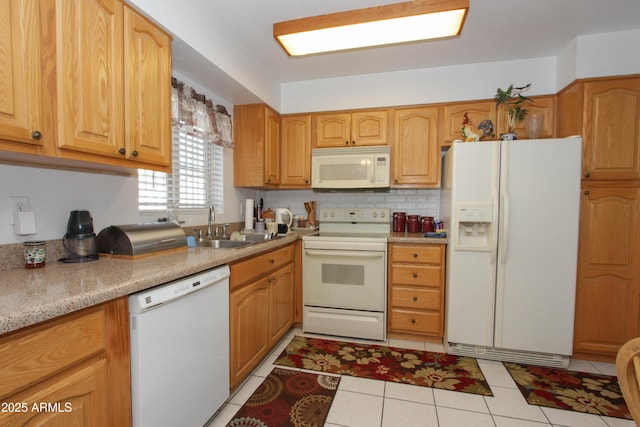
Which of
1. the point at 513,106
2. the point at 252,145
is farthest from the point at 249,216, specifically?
the point at 513,106

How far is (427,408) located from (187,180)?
7.48 ft

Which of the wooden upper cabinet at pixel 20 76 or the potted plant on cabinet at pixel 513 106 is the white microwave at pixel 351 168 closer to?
the potted plant on cabinet at pixel 513 106

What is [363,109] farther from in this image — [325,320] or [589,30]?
[325,320]

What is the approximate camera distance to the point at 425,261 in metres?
2.44

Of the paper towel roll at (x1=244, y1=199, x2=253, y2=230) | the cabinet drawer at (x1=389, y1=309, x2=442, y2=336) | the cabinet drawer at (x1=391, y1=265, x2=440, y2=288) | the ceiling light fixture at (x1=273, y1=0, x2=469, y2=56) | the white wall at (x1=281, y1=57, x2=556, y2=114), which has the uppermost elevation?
the white wall at (x1=281, y1=57, x2=556, y2=114)

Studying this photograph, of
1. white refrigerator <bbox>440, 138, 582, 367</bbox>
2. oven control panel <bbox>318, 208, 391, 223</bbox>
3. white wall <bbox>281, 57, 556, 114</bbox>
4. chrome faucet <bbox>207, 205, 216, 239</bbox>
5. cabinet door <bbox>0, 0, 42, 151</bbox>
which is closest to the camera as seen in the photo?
cabinet door <bbox>0, 0, 42, 151</bbox>

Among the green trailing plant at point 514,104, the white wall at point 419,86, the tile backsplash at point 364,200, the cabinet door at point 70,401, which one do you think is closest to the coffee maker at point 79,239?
the cabinet door at point 70,401

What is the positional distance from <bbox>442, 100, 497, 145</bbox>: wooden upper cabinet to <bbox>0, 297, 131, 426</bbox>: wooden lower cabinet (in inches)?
109

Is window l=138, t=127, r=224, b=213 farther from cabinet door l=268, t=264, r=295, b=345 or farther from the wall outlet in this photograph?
cabinet door l=268, t=264, r=295, b=345

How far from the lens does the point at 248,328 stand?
6.02ft

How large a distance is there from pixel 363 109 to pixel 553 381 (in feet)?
8.73

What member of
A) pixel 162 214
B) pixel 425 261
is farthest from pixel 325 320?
pixel 162 214

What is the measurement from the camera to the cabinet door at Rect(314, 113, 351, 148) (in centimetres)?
294

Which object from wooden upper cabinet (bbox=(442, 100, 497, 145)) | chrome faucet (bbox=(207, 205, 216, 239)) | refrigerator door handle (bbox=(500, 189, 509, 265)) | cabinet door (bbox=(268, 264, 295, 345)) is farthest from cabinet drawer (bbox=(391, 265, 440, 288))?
chrome faucet (bbox=(207, 205, 216, 239))
